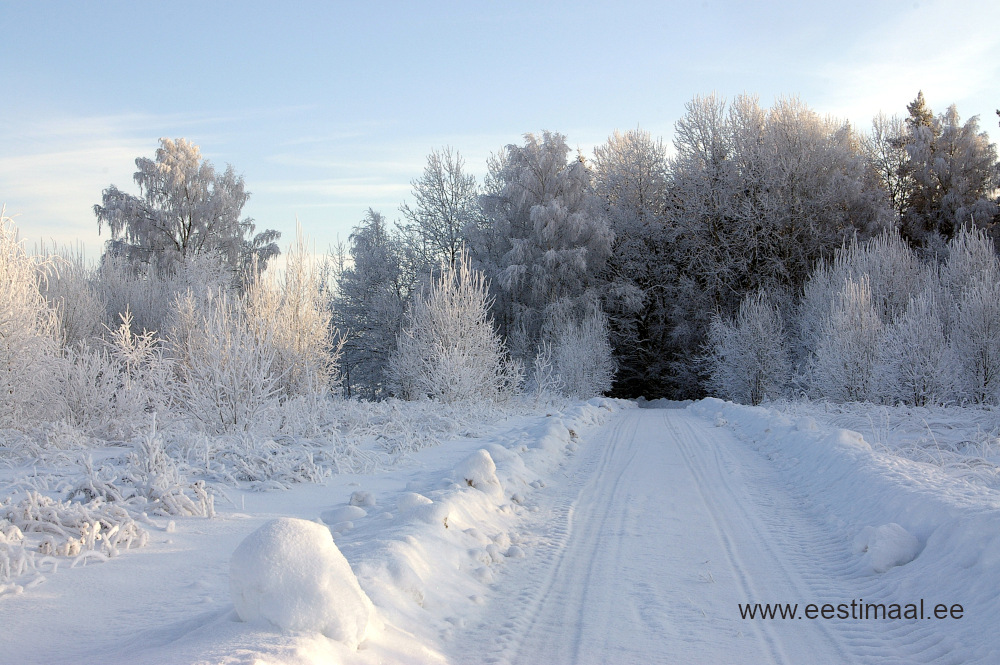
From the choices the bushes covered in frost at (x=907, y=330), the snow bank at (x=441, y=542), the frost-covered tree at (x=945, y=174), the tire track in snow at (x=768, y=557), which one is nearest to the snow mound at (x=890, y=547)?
the tire track in snow at (x=768, y=557)

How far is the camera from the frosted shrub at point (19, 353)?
9742 millimetres

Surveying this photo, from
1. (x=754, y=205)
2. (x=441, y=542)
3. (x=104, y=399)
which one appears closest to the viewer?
(x=441, y=542)

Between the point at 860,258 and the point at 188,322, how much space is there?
22.3 m

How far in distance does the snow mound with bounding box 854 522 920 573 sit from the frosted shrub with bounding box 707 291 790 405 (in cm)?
2285

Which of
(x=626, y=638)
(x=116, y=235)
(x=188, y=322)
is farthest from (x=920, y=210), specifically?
(x=116, y=235)

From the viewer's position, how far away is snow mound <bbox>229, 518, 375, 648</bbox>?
9.25 feet

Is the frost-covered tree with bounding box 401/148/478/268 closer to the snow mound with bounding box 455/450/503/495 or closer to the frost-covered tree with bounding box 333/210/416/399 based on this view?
the frost-covered tree with bounding box 333/210/416/399

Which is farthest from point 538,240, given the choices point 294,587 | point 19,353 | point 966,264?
point 294,587

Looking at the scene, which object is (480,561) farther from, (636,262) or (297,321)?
(636,262)

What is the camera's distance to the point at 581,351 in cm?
2892

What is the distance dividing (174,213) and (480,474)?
31.5 m

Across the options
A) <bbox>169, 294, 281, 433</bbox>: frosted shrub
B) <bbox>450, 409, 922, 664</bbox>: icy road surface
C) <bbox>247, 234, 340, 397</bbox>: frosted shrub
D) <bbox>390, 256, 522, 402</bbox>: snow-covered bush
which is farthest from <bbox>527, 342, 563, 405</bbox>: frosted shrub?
<bbox>450, 409, 922, 664</bbox>: icy road surface

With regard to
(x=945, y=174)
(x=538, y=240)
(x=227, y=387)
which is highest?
(x=945, y=174)

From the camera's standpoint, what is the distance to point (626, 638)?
355cm
